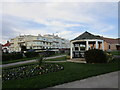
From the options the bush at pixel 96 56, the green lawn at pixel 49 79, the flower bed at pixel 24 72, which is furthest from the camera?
the bush at pixel 96 56

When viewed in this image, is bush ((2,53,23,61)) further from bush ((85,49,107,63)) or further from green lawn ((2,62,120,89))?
green lawn ((2,62,120,89))

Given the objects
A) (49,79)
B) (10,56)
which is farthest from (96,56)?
(10,56)

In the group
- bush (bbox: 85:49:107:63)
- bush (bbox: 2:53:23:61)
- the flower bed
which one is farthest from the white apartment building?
the flower bed

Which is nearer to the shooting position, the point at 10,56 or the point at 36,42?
the point at 10,56

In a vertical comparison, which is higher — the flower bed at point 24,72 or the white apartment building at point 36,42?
the white apartment building at point 36,42

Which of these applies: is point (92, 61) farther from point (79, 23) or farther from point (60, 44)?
point (60, 44)

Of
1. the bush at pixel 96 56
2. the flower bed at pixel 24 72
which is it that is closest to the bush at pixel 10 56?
the flower bed at pixel 24 72

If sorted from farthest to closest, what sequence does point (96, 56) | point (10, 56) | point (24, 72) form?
point (10, 56) < point (96, 56) < point (24, 72)

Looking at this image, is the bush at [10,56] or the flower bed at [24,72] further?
the bush at [10,56]

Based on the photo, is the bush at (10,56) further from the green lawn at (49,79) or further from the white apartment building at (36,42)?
the white apartment building at (36,42)

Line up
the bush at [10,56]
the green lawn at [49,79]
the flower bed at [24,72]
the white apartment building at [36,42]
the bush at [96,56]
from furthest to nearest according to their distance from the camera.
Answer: the white apartment building at [36,42] → the bush at [10,56] → the bush at [96,56] → the flower bed at [24,72] → the green lawn at [49,79]

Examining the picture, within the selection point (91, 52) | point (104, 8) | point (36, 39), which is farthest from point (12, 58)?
point (36, 39)

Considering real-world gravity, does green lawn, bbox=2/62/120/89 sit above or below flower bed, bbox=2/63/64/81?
above

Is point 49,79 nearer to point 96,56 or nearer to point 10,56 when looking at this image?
point 96,56
